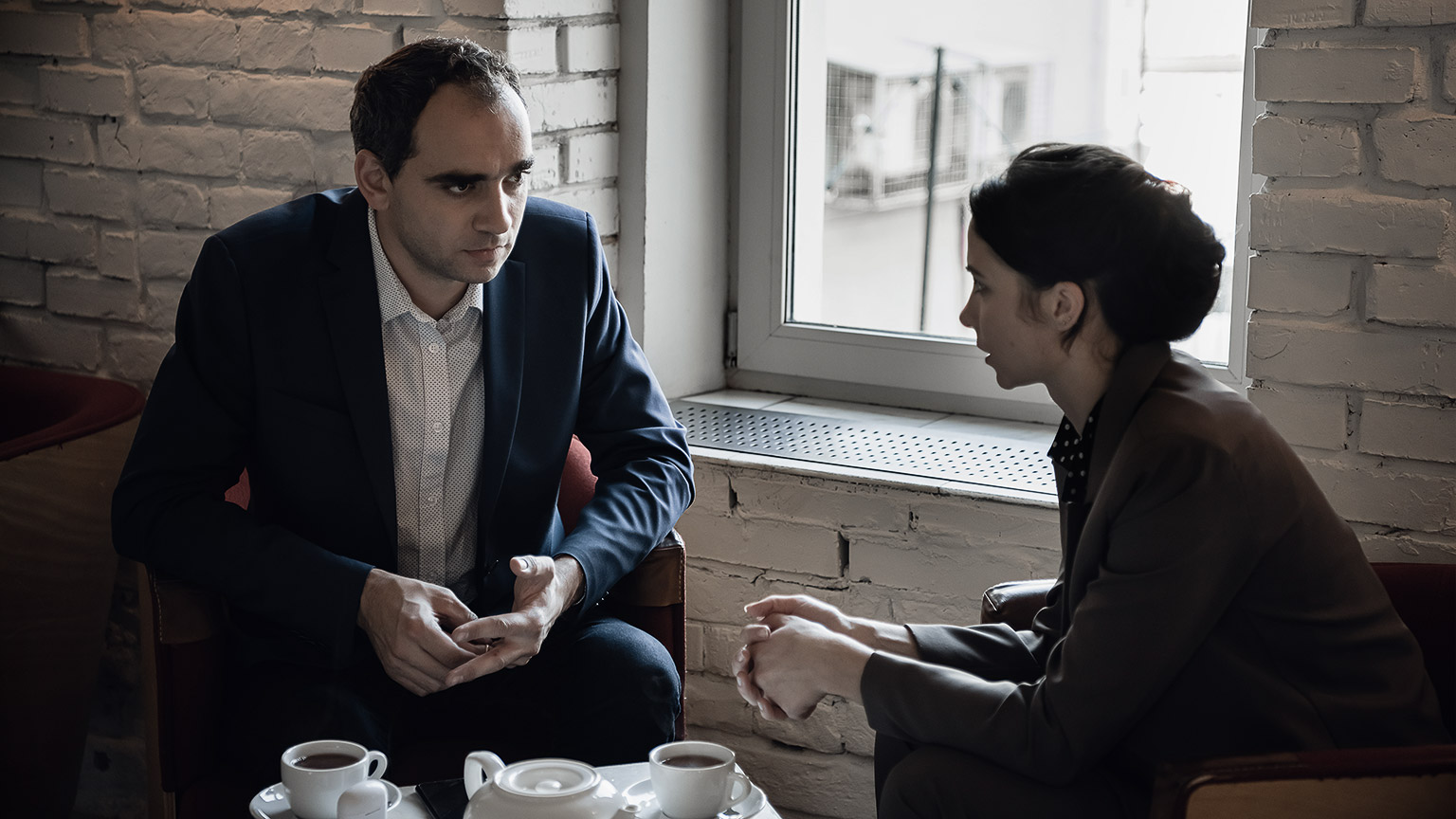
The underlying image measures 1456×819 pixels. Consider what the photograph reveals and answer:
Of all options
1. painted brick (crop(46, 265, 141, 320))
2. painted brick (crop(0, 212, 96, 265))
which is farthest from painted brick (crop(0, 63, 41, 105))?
painted brick (crop(46, 265, 141, 320))

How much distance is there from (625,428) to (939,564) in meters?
0.60

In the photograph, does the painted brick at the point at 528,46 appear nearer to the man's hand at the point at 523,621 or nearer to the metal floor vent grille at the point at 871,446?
the metal floor vent grille at the point at 871,446

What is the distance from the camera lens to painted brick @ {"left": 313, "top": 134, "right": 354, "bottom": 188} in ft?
7.77

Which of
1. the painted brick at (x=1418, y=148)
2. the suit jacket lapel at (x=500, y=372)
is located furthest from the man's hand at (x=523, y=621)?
the painted brick at (x=1418, y=148)

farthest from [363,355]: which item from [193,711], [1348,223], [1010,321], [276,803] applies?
[1348,223]

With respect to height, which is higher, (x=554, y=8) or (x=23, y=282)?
(x=554, y=8)

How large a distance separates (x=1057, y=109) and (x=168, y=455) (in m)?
1.65

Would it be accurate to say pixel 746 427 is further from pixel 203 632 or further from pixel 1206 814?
pixel 1206 814

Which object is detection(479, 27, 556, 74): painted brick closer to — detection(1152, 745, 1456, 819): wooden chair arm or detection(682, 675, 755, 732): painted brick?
detection(682, 675, 755, 732): painted brick

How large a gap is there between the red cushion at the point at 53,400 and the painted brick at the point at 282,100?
0.52m

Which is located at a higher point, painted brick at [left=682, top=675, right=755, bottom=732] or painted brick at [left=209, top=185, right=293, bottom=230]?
painted brick at [left=209, top=185, right=293, bottom=230]

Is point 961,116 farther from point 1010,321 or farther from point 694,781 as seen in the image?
point 694,781

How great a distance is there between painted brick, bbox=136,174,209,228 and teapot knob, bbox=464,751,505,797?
1499 mm

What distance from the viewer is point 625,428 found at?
202 cm
